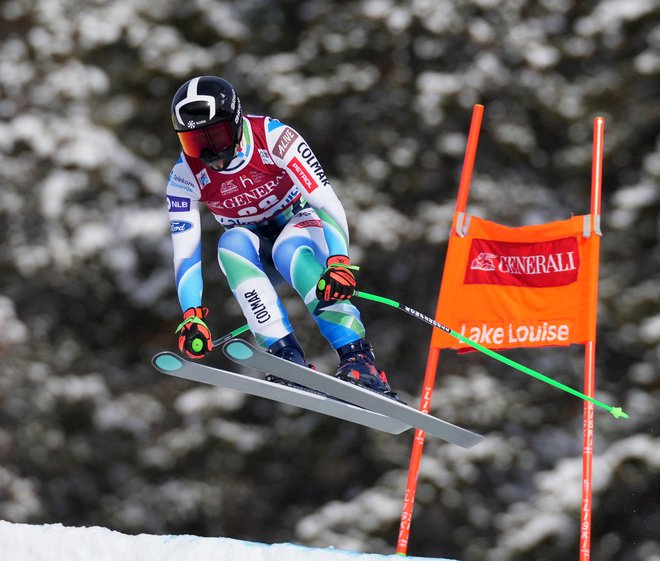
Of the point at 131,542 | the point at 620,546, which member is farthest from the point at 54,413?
the point at 131,542

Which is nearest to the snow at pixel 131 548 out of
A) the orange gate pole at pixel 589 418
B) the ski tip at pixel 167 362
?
the ski tip at pixel 167 362

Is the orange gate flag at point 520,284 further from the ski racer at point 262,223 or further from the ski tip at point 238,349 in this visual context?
the ski tip at point 238,349

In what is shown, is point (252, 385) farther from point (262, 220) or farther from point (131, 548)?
point (131, 548)

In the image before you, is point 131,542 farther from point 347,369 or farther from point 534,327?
point 534,327

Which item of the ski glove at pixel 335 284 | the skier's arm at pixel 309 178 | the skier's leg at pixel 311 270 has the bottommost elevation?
the ski glove at pixel 335 284

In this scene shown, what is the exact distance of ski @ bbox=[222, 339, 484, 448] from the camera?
4293 millimetres

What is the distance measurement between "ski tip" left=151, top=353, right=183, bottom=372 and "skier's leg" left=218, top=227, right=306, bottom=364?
1.16 feet

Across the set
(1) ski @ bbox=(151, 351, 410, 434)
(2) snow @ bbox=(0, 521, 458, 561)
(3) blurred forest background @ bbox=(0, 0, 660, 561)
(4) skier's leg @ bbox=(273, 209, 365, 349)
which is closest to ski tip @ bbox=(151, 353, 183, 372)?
(1) ski @ bbox=(151, 351, 410, 434)

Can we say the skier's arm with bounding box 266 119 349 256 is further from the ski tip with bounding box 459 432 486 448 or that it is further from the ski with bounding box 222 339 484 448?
the ski tip with bounding box 459 432 486 448

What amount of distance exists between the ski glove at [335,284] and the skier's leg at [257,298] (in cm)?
28

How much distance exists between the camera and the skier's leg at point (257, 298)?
180 inches

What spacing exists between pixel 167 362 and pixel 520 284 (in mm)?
1908

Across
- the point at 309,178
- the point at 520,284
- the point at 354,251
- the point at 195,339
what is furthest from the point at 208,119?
the point at 354,251

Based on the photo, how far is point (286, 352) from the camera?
4.58 metres
